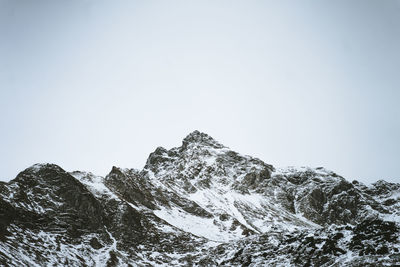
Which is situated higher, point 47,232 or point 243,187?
point 243,187

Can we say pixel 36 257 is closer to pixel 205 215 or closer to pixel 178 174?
pixel 205 215

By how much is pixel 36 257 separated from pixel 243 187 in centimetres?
11029

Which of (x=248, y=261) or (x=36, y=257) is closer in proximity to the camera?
(x=248, y=261)

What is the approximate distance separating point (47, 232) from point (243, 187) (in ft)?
336

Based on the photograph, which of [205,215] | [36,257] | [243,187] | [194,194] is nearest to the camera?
[36,257]

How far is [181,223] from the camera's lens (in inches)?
3292

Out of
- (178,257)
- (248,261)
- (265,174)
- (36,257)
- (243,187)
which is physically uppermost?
(265,174)

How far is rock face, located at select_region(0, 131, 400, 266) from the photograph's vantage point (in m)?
35.9

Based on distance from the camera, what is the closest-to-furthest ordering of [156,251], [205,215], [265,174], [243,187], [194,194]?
[156,251], [205,215], [194,194], [243,187], [265,174]

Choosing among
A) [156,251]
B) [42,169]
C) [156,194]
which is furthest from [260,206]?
[42,169]

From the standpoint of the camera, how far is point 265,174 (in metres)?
161

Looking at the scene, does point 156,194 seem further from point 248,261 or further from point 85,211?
point 248,261

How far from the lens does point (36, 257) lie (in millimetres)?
43344

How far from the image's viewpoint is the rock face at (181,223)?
35.9 m
